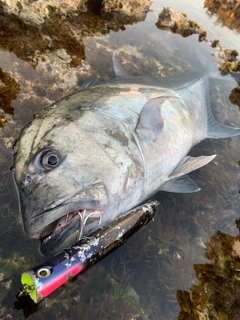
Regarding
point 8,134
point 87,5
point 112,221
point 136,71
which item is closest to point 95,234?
point 112,221

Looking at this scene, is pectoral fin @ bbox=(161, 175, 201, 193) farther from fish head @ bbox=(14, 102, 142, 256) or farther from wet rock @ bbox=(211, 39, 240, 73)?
wet rock @ bbox=(211, 39, 240, 73)

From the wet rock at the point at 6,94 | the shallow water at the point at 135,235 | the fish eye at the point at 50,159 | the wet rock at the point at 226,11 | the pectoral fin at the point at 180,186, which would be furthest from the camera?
the wet rock at the point at 226,11

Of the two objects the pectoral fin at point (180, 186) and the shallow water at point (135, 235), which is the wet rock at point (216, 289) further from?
the pectoral fin at point (180, 186)

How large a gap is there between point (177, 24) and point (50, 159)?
604cm

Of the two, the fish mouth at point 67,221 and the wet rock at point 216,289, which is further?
the wet rock at point 216,289

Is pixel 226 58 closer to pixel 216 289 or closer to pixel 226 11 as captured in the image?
pixel 216 289

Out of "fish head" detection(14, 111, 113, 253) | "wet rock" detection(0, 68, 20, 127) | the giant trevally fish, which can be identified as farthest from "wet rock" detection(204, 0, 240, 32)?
"fish head" detection(14, 111, 113, 253)

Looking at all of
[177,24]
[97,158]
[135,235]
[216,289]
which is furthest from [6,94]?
[177,24]

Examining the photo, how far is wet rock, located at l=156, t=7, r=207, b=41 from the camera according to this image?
647 cm

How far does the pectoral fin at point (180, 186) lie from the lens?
9.34ft

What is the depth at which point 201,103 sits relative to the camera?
405cm

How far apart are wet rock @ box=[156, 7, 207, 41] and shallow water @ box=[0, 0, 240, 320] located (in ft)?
6.73

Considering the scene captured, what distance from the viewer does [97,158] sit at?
2035 millimetres

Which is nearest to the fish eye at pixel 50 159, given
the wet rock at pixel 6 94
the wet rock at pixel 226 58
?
the wet rock at pixel 6 94
